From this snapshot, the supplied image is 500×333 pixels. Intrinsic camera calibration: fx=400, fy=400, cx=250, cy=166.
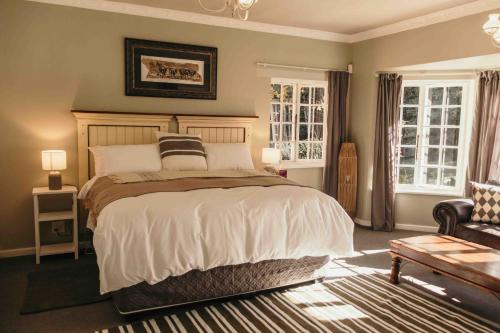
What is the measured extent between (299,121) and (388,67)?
1.33 m

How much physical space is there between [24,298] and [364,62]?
4.73 metres

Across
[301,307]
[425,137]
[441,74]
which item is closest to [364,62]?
[441,74]

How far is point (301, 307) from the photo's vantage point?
301 cm

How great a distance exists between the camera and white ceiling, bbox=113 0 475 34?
4.12 meters

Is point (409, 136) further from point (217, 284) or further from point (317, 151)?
point (217, 284)

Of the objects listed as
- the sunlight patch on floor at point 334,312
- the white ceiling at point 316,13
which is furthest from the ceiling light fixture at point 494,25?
the sunlight patch on floor at point 334,312

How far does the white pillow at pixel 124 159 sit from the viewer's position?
3.96 meters

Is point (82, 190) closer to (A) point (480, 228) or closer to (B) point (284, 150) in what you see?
(B) point (284, 150)

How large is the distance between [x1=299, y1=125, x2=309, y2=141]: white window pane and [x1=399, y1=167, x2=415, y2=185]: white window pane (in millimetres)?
1377

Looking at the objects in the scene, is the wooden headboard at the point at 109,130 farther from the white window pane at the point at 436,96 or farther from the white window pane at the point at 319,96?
the white window pane at the point at 436,96

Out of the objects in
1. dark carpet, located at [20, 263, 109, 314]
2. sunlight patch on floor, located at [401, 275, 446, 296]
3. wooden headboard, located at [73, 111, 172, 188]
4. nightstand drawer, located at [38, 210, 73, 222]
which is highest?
wooden headboard, located at [73, 111, 172, 188]

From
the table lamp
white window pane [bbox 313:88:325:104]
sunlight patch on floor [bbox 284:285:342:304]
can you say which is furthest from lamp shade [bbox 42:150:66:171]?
white window pane [bbox 313:88:325:104]

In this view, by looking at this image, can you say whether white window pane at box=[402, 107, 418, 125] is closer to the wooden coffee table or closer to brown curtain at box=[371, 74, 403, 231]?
brown curtain at box=[371, 74, 403, 231]

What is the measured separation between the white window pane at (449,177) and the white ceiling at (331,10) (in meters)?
2.09
